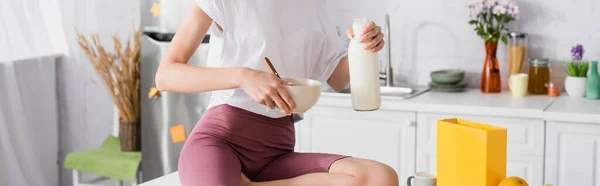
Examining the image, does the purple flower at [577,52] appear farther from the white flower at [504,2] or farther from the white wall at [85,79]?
the white wall at [85,79]

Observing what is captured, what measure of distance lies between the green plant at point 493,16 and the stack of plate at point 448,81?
22cm

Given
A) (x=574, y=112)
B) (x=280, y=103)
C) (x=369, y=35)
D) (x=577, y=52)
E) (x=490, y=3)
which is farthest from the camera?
(x=490, y=3)

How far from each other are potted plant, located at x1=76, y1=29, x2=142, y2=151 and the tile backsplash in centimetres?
112

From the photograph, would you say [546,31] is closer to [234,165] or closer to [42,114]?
[234,165]

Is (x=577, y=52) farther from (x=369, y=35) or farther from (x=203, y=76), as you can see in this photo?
(x=203, y=76)

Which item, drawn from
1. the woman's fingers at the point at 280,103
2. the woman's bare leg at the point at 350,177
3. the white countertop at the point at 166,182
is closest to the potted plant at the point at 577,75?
the woman's bare leg at the point at 350,177

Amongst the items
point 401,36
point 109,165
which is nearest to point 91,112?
point 109,165

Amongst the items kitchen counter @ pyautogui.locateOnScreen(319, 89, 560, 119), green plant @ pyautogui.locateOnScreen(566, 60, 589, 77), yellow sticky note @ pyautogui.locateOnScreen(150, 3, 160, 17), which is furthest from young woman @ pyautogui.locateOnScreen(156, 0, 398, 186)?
yellow sticky note @ pyautogui.locateOnScreen(150, 3, 160, 17)

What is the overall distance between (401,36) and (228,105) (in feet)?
7.10

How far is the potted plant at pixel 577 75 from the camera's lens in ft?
11.7

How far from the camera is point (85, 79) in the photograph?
4.77 meters

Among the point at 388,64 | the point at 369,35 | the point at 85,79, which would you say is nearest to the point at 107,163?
the point at 85,79

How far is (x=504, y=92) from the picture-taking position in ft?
12.4

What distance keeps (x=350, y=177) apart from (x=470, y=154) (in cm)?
32
